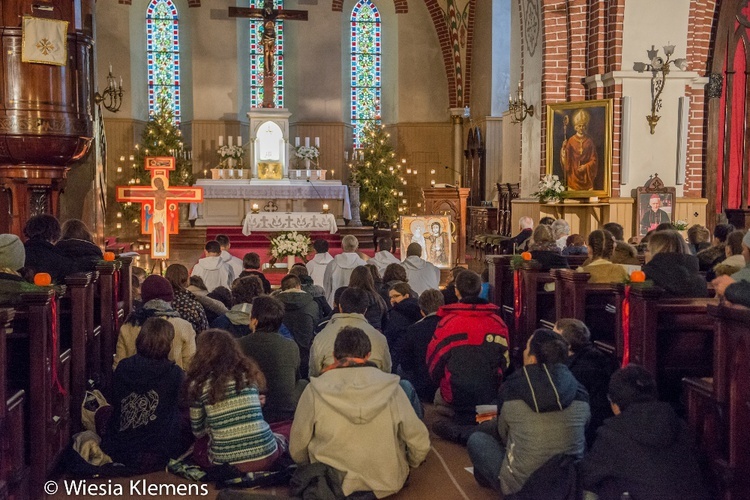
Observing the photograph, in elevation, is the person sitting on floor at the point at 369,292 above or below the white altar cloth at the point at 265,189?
below

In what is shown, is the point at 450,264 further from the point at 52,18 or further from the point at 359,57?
the point at 359,57

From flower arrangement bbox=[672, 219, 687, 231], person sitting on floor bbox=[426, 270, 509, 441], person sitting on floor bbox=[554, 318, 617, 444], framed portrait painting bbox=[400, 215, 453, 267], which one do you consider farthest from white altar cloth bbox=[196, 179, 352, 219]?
person sitting on floor bbox=[554, 318, 617, 444]

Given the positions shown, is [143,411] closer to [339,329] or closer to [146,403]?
[146,403]

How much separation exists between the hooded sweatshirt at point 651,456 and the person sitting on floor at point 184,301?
11.8 feet

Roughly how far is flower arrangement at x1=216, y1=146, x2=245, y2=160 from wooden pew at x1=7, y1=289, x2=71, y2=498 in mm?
14928

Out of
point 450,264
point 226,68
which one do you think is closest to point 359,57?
point 226,68

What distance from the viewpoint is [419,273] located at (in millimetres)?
9492

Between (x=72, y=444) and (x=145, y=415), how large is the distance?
62 cm

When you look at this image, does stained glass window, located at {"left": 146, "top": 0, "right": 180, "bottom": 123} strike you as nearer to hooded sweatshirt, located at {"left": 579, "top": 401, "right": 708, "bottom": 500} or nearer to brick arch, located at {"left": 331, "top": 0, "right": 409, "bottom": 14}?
brick arch, located at {"left": 331, "top": 0, "right": 409, "bottom": 14}

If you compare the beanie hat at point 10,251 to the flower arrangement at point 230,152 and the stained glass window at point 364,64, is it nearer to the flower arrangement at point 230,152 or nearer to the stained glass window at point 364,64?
the flower arrangement at point 230,152

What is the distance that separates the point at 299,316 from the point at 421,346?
1075 millimetres

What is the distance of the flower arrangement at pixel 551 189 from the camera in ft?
41.0

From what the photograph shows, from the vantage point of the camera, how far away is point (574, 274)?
5961 mm

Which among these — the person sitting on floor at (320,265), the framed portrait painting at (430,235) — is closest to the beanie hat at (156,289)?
the person sitting on floor at (320,265)
